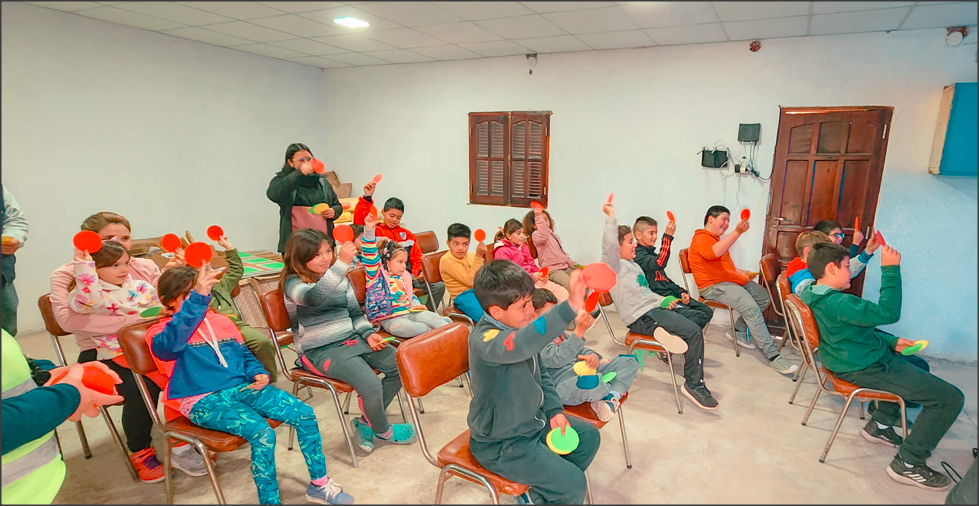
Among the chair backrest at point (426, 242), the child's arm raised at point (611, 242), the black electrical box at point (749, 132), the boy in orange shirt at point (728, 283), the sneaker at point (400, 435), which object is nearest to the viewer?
the child's arm raised at point (611, 242)

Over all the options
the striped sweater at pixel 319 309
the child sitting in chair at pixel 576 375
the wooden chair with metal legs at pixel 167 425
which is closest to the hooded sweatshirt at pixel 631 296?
the child sitting in chair at pixel 576 375

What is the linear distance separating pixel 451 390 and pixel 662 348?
140cm

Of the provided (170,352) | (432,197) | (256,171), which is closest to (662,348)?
(170,352)

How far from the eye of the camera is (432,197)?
6.15 meters

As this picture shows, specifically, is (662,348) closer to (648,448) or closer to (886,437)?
(648,448)

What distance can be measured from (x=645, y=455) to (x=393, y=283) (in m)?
1.77

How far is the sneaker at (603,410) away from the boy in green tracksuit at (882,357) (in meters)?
1.27

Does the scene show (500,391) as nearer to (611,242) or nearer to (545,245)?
(611,242)

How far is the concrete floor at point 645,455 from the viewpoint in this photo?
2.26m

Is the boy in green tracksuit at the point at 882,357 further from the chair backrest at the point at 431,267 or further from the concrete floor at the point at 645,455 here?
the chair backrest at the point at 431,267

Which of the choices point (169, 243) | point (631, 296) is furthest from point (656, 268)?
point (169, 243)

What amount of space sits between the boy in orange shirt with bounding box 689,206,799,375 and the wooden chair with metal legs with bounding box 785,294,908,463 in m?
0.88

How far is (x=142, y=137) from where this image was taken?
4695 mm

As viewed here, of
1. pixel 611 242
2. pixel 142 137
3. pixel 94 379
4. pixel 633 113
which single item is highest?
pixel 633 113
